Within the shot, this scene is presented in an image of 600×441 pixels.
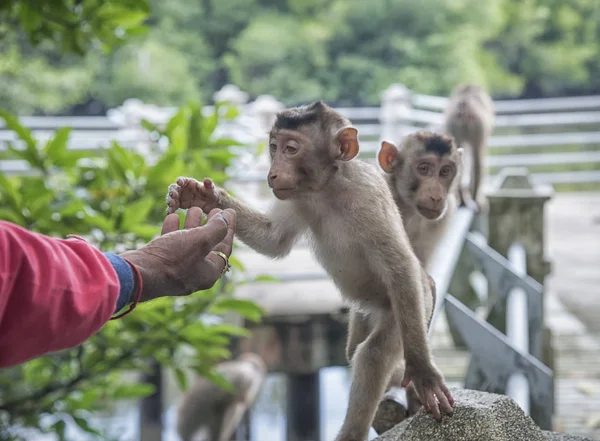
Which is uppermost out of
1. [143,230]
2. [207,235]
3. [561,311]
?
[207,235]

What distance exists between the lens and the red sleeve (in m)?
1.15

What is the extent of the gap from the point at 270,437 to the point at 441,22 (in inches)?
698

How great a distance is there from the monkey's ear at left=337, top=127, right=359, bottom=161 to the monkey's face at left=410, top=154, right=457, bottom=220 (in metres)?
0.50

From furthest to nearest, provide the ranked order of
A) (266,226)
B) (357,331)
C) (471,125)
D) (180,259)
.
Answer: (471,125)
(357,331)
(266,226)
(180,259)

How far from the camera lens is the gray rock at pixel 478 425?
5.25 feet

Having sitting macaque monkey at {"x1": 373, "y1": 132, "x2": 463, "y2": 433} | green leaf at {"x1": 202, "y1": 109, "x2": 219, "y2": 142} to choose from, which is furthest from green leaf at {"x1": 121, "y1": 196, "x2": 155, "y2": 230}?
sitting macaque monkey at {"x1": 373, "y1": 132, "x2": 463, "y2": 433}

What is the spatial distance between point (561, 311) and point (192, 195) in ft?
21.0

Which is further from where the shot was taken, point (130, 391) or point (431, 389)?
point (130, 391)

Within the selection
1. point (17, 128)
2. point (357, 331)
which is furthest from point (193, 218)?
point (17, 128)

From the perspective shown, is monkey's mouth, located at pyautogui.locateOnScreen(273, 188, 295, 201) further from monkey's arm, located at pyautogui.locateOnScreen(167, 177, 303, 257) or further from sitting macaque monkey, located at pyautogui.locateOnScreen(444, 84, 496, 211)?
sitting macaque monkey, located at pyautogui.locateOnScreen(444, 84, 496, 211)

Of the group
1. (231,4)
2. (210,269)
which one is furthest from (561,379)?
(231,4)

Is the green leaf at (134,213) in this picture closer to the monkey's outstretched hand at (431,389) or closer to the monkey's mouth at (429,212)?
the monkey's mouth at (429,212)

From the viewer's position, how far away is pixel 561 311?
7668 millimetres

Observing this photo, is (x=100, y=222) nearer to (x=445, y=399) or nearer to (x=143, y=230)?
(x=143, y=230)
